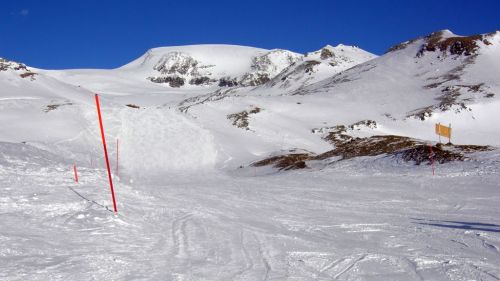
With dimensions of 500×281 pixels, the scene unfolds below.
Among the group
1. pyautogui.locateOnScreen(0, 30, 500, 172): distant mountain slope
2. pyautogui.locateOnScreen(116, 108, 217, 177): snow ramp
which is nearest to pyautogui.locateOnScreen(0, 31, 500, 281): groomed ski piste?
pyautogui.locateOnScreen(116, 108, 217, 177): snow ramp

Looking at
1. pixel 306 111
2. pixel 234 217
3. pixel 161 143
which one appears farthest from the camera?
pixel 306 111

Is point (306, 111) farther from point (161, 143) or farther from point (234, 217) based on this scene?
point (234, 217)

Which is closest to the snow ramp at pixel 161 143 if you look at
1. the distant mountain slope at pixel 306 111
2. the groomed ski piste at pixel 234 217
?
the distant mountain slope at pixel 306 111

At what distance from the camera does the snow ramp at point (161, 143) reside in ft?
139

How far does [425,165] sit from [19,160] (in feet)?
78.0

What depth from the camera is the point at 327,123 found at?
72.1m

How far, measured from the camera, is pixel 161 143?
50.5 m

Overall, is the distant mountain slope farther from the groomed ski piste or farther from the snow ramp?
the groomed ski piste

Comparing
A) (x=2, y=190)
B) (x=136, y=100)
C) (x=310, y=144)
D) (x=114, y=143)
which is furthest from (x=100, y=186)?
(x=136, y=100)

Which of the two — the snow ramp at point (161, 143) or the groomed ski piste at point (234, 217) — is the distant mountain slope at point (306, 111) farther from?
the groomed ski piste at point (234, 217)

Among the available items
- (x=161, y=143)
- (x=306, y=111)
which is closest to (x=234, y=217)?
(x=161, y=143)

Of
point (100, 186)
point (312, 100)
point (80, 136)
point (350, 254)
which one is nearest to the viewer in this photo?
point (350, 254)

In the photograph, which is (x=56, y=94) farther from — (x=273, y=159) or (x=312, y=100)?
(x=273, y=159)

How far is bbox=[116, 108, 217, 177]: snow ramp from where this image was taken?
139 feet
